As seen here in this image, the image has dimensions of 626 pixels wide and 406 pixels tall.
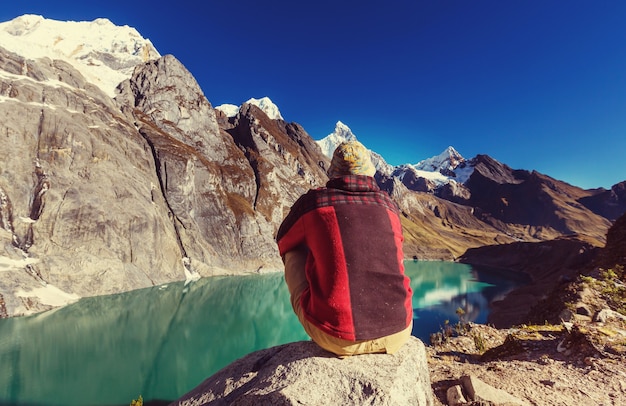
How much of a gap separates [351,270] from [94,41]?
185579 millimetres

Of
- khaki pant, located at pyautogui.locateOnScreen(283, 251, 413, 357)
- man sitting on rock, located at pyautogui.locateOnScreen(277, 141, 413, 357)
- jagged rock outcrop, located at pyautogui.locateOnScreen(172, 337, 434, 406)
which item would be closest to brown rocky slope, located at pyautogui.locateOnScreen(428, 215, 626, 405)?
jagged rock outcrop, located at pyautogui.locateOnScreen(172, 337, 434, 406)

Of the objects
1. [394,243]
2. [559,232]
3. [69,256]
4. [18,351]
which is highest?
[559,232]

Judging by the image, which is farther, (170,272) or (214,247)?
(214,247)

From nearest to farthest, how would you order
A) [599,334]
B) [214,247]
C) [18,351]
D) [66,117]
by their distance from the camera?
[599,334] → [18,351] → [66,117] → [214,247]

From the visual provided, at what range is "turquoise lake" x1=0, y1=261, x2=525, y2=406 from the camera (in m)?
19.6

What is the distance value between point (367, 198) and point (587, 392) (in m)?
5.35

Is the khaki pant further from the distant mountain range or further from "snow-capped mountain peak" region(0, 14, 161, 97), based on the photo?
"snow-capped mountain peak" region(0, 14, 161, 97)

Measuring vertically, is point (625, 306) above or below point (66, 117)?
below

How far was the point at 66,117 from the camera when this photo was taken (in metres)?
60.5

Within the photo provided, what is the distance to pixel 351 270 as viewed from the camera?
3125 mm

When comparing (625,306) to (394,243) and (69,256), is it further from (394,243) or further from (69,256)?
(69,256)

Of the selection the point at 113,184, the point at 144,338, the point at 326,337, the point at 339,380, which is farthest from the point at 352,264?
the point at 113,184

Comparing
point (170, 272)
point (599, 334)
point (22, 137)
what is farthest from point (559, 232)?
point (22, 137)

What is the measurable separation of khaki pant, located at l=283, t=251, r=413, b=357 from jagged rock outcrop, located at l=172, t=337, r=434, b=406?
0.12 meters
